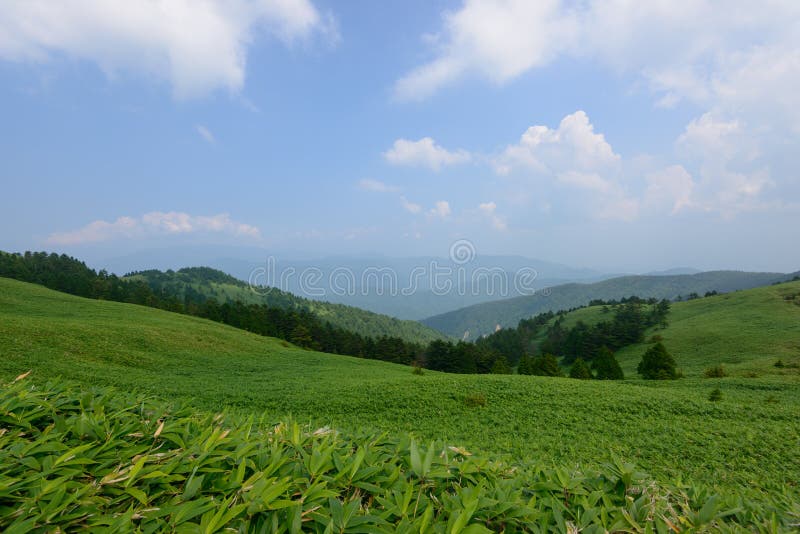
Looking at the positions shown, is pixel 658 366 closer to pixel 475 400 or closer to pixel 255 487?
pixel 475 400

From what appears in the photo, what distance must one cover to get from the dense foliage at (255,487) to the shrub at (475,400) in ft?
34.5

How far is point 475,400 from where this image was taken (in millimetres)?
12914

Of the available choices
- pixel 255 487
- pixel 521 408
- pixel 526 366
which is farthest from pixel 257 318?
pixel 255 487

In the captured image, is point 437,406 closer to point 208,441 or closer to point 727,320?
point 208,441

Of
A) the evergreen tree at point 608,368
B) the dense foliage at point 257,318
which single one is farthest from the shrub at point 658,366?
the dense foliage at point 257,318

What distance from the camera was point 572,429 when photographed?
1054 cm

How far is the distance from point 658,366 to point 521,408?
2695 cm

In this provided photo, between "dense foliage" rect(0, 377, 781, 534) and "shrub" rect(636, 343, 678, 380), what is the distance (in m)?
35.2

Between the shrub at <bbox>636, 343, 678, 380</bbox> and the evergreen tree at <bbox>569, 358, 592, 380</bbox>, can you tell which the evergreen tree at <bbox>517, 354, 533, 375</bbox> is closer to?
the evergreen tree at <bbox>569, 358, 592, 380</bbox>

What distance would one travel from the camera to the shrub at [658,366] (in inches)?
1175

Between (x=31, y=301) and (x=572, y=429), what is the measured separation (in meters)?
46.7

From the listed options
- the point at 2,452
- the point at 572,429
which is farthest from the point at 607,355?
the point at 2,452

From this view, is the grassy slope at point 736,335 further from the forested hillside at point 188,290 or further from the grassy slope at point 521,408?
the forested hillside at point 188,290

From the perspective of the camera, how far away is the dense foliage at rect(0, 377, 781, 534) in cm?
158
